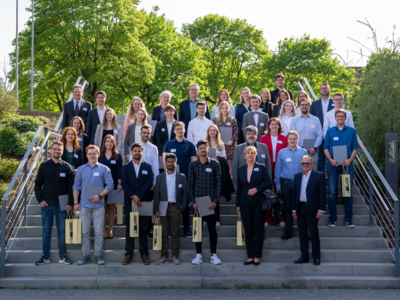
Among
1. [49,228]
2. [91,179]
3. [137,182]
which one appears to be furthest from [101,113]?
[49,228]

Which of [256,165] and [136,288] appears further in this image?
[256,165]

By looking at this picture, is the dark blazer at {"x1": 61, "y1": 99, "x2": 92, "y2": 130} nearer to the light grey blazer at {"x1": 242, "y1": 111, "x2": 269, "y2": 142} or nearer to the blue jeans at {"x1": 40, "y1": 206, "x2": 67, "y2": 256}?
the blue jeans at {"x1": 40, "y1": 206, "x2": 67, "y2": 256}

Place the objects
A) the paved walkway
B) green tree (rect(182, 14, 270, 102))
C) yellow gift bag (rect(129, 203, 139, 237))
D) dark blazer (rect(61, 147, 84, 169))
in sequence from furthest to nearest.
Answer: green tree (rect(182, 14, 270, 102)), dark blazer (rect(61, 147, 84, 169)), yellow gift bag (rect(129, 203, 139, 237)), the paved walkway

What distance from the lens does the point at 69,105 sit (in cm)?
874

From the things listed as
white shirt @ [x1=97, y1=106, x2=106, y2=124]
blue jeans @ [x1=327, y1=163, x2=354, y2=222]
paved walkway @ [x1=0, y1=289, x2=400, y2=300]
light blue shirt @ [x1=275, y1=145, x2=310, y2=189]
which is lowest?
paved walkway @ [x1=0, y1=289, x2=400, y2=300]

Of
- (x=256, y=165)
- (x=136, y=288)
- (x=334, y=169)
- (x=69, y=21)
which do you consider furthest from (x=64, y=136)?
(x=69, y=21)

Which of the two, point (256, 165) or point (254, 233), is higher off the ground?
point (256, 165)

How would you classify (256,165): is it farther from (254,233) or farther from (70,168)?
(70,168)

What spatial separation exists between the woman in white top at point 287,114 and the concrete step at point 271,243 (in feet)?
8.54

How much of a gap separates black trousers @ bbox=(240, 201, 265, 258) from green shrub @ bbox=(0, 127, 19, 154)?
8636mm

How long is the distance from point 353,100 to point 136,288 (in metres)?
7.62

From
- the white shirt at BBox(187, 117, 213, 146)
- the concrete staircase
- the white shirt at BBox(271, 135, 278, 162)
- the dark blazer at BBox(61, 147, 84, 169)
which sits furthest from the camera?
the white shirt at BBox(187, 117, 213, 146)

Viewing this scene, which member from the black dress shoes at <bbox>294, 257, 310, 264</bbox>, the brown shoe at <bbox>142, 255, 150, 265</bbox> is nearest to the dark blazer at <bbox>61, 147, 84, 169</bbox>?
the brown shoe at <bbox>142, 255, 150, 265</bbox>

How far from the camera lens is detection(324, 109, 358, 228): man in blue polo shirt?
7.04 meters
